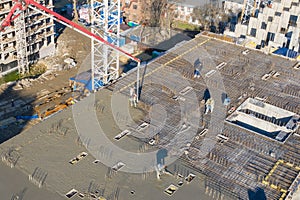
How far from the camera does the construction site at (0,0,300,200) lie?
29344mm

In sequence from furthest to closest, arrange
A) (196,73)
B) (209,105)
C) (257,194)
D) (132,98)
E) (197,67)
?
(197,67)
(196,73)
(132,98)
(209,105)
(257,194)

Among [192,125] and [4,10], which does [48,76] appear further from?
[192,125]

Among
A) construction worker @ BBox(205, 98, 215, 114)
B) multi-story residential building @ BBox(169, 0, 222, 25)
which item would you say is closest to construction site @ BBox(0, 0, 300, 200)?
construction worker @ BBox(205, 98, 215, 114)

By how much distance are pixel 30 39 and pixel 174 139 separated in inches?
1594

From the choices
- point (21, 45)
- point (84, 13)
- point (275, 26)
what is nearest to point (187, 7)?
point (84, 13)

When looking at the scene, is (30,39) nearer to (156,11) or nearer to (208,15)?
(156,11)

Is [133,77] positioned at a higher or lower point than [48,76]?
higher

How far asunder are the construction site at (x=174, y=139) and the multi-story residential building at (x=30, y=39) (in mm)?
27491

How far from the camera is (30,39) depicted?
65.8 meters

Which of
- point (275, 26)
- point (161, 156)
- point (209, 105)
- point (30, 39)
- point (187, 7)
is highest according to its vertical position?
point (275, 26)

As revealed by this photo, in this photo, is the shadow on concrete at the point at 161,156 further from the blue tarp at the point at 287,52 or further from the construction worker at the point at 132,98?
the blue tarp at the point at 287,52

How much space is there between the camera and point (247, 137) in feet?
117

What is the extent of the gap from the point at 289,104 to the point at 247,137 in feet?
27.6

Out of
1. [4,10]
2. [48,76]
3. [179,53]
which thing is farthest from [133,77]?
[4,10]
